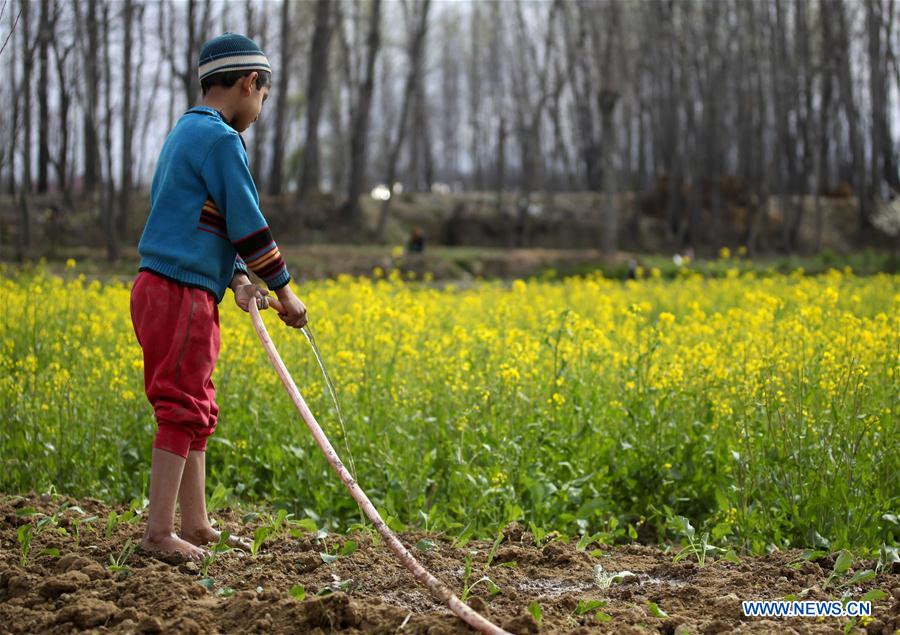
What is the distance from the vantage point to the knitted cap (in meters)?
3.23

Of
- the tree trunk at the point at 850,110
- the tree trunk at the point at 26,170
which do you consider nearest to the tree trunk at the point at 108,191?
the tree trunk at the point at 26,170

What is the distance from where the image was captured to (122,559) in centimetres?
316

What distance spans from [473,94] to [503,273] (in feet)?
104

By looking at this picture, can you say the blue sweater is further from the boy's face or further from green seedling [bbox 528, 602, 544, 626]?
green seedling [bbox 528, 602, 544, 626]

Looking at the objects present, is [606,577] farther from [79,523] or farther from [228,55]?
[228,55]

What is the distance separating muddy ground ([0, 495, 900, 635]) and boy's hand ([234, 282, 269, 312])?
87cm

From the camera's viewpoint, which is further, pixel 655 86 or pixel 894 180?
pixel 655 86

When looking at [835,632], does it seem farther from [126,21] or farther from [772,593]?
[126,21]

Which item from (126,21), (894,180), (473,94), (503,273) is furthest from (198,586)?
(473,94)

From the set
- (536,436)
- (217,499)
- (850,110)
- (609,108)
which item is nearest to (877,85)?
(850,110)

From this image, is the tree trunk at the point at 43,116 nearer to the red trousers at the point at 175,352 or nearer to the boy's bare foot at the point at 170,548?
the red trousers at the point at 175,352

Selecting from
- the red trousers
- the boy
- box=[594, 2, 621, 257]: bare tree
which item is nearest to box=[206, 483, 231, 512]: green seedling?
the boy

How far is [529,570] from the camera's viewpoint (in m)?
3.21

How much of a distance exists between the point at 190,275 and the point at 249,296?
220mm
